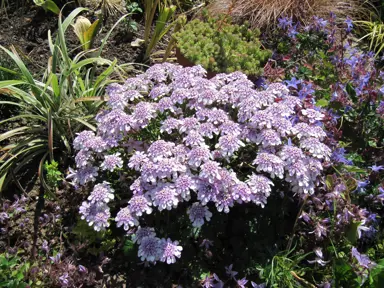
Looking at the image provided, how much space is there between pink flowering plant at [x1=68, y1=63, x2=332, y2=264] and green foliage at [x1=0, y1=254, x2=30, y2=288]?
40 cm

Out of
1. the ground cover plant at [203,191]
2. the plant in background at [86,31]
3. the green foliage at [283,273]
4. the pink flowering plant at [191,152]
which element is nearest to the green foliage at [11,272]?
the ground cover plant at [203,191]

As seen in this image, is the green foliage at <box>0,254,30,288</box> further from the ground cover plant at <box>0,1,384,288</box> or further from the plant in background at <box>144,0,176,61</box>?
the plant in background at <box>144,0,176,61</box>

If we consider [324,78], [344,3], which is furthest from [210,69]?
[344,3]

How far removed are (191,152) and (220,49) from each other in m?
1.29

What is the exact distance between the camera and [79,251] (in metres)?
2.26

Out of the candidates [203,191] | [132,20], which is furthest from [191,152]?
[132,20]

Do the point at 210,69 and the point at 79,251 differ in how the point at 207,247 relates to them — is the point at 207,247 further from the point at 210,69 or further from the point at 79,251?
the point at 210,69

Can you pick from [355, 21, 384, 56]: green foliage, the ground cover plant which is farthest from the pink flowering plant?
[355, 21, 384, 56]: green foliage

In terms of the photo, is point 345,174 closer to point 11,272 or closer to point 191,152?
point 191,152

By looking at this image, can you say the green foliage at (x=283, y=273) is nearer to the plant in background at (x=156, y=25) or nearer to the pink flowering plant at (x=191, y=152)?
the pink flowering plant at (x=191, y=152)

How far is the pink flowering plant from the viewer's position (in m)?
1.85

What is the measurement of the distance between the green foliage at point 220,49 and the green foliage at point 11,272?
1.59m

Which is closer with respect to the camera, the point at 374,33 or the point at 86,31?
the point at 86,31

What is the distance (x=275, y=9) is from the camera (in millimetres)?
3781
